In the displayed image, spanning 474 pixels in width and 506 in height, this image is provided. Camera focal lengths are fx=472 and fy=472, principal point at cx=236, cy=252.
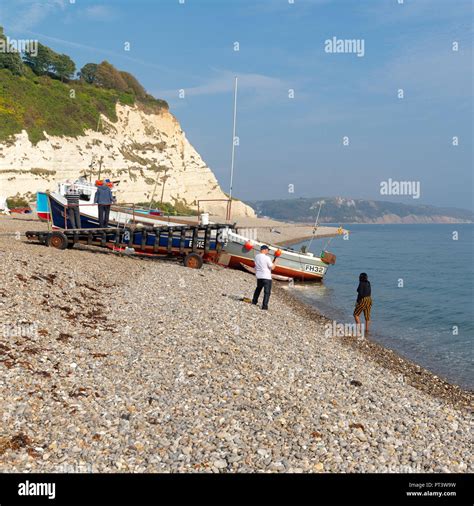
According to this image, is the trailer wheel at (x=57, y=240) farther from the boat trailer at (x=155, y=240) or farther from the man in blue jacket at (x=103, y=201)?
the man in blue jacket at (x=103, y=201)

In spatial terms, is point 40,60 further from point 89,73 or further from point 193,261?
point 193,261

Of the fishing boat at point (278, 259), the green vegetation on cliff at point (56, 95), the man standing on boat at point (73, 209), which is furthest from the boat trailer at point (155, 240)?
the green vegetation on cliff at point (56, 95)

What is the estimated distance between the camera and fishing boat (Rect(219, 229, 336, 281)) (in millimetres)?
32219

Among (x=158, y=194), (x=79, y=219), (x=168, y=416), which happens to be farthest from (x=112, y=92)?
(x=168, y=416)

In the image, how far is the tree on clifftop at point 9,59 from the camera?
78.9 metres

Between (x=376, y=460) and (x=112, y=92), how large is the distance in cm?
9815

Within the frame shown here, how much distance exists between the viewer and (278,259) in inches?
1340

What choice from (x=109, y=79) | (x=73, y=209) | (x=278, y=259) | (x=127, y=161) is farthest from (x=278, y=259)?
(x=109, y=79)

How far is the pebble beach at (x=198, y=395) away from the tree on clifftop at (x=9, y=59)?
249ft

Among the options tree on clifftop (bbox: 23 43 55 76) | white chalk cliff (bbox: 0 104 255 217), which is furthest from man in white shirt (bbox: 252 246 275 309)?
tree on clifftop (bbox: 23 43 55 76)

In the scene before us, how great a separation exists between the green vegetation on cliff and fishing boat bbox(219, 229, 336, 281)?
51.0m

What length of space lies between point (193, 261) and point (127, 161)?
59.7 m

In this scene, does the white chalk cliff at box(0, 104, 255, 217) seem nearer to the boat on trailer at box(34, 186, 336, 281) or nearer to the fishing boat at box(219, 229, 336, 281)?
the boat on trailer at box(34, 186, 336, 281)
